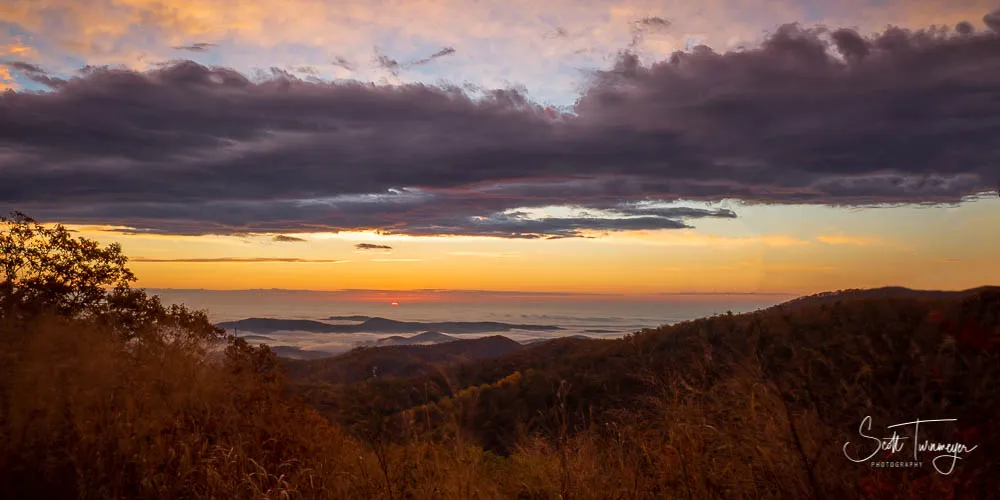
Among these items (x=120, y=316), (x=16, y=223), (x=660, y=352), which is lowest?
(x=660, y=352)

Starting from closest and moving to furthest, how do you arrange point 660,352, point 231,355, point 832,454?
point 832,454 → point 231,355 → point 660,352

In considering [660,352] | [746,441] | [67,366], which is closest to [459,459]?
[746,441]

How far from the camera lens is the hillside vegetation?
532 cm

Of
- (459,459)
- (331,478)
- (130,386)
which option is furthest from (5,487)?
(459,459)

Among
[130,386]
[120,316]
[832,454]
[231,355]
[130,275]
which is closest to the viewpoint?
[832,454]

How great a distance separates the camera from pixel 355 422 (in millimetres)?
8383

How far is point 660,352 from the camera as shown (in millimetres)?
31641

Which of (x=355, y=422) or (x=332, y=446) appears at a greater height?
(x=355, y=422)

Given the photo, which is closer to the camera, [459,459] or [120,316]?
[459,459]

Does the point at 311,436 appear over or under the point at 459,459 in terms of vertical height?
under

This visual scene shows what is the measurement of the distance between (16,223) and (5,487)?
596 centimetres

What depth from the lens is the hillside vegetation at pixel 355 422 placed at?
17.5ft

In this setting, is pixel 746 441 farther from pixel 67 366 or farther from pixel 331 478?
pixel 67 366

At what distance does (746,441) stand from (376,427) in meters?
3.36
